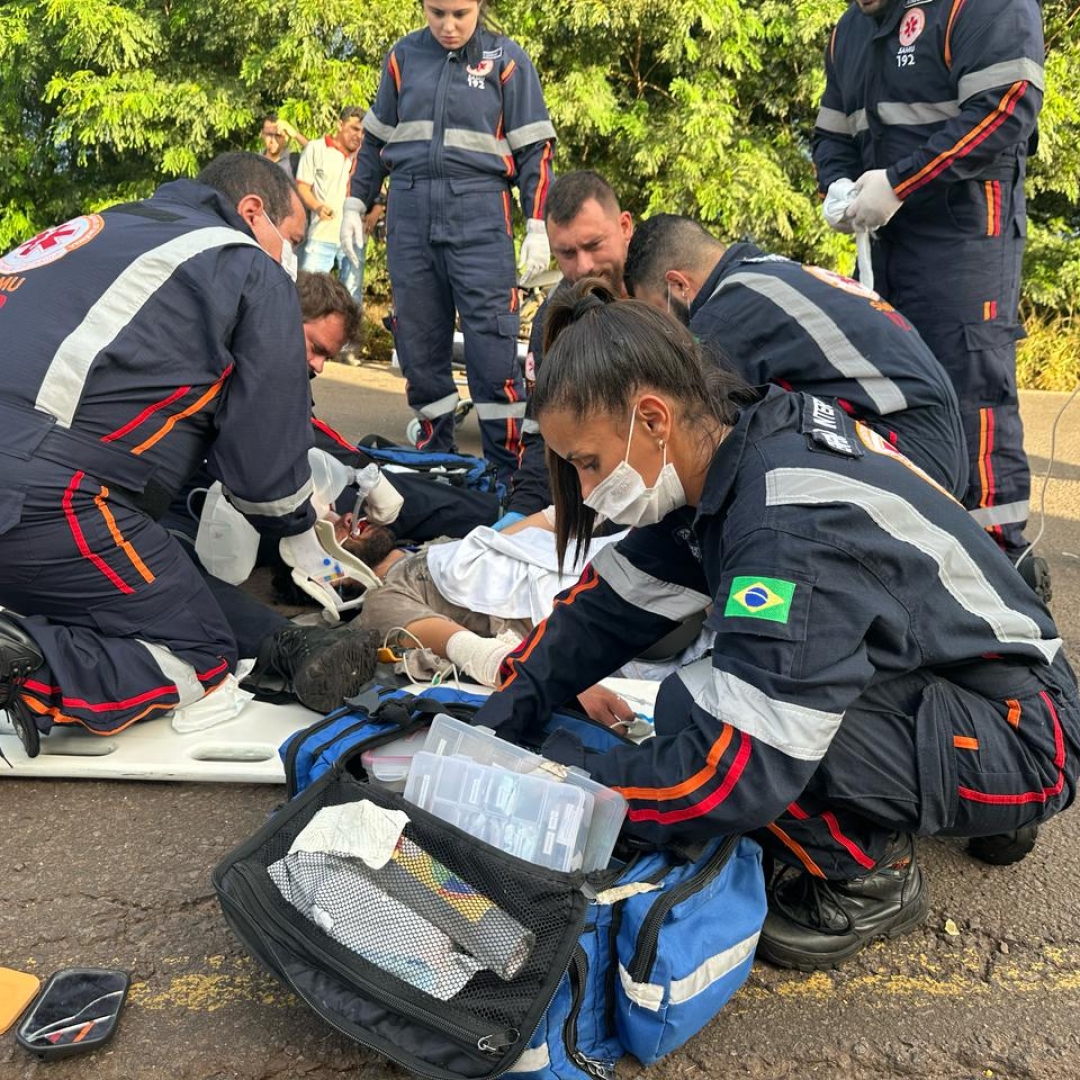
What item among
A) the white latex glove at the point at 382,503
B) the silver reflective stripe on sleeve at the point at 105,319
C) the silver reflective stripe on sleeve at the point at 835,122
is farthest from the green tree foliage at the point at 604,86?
the silver reflective stripe on sleeve at the point at 105,319

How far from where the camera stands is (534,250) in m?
4.84

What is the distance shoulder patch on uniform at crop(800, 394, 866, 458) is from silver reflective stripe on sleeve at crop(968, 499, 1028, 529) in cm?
165

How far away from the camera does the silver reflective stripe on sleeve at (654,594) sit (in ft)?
6.75

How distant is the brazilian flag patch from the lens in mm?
1575

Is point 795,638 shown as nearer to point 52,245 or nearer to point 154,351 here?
point 154,351

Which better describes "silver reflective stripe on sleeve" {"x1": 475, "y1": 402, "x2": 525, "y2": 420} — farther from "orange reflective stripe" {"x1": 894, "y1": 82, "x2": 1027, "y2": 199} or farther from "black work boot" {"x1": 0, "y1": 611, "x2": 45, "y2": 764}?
"black work boot" {"x1": 0, "y1": 611, "x2": 45, "y2": 764}

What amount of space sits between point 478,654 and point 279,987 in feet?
3.62

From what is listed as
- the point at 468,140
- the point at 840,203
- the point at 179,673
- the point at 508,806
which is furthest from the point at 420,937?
the point at 468,140

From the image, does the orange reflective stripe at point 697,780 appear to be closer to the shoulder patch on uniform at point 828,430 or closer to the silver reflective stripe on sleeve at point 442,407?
the shoulder patch on uniform at point 828,430

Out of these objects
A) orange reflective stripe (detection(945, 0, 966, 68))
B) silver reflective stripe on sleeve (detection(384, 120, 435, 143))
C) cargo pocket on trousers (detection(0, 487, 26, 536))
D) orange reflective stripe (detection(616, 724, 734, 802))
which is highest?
orange reflective stripe (detection(945, 0, 966, 68))

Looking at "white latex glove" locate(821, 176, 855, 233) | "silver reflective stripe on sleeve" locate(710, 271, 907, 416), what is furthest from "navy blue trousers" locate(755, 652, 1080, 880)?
"white latex glove" locate(821, 176, 855, 233)

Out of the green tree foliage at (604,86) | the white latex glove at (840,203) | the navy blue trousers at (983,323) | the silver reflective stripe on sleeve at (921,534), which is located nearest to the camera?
the silver reflective stripe on sleeve at (921,534)

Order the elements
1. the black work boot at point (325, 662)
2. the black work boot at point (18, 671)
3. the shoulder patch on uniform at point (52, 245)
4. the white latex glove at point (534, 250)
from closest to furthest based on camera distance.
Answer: the black work boot at point (18, 671) < the shoulder patch on uniform at point (52, 245) < the black work boot at point (325, 662) < the white latex glove at point (534, 250)

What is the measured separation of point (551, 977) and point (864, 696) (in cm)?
68
